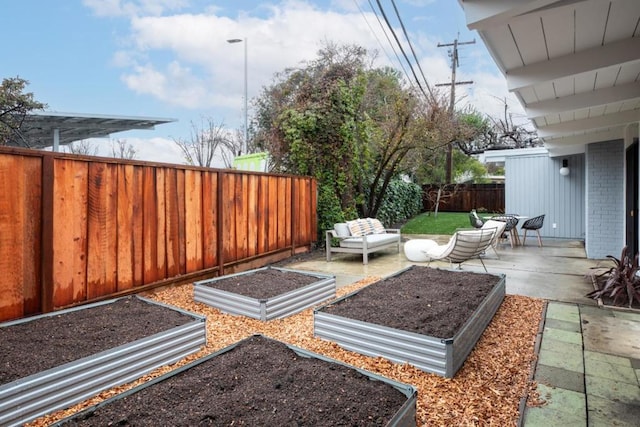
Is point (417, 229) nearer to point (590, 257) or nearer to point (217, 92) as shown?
point (590, 257)

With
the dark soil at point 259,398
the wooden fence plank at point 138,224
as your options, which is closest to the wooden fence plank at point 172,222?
the wooden fence plank at point 138,224

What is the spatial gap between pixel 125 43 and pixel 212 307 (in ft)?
37.4

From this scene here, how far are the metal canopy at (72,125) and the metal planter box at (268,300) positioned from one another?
26.5ft

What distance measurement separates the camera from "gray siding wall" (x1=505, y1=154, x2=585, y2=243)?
9922 millimetres

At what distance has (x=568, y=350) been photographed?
2.90 metres

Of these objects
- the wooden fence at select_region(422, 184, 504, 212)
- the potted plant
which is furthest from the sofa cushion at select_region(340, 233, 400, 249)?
the wooden fence at select_region(422, 184, 504, 212)

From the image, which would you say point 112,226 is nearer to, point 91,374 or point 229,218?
point 229,218

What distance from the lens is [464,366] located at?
2637 mm

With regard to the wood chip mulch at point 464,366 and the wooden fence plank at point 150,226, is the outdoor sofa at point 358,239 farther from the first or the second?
the wooden fence plank at point 150,226

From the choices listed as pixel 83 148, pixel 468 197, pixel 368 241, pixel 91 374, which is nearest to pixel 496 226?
pixel 368 241

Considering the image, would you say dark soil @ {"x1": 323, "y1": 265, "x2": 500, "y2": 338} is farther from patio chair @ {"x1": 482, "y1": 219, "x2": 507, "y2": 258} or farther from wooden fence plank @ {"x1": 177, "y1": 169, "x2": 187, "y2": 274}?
wooden fence plank @ {"x1": 177, "y1": 169, "x2": 187, "y2": 274}

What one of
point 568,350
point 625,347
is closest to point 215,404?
point 568,350

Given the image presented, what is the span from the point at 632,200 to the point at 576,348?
455 cm

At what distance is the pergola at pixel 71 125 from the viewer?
9633 millimetres
